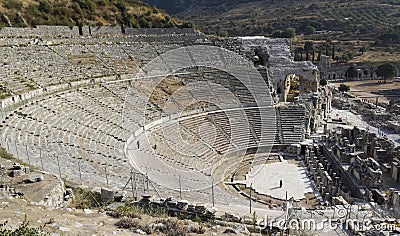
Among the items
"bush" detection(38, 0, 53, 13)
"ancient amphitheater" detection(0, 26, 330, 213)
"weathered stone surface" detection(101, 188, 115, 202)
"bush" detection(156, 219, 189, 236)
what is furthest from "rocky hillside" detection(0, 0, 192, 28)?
"bush" detection(156, 219, 189, 236)

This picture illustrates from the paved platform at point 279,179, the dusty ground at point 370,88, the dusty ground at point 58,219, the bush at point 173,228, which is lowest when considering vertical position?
the dusty ground at point 370,88

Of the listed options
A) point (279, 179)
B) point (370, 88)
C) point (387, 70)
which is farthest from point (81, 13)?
point (387, 70)

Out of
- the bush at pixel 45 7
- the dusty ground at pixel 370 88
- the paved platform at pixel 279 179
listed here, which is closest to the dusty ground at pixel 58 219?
the paved platform at pixel 279 179

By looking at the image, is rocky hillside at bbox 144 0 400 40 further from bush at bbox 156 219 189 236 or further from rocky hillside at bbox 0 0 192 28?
bush at bbox 156 219 189 236

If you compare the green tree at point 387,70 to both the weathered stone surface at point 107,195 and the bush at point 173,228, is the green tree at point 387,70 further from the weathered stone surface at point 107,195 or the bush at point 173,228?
the bush at point 173,228

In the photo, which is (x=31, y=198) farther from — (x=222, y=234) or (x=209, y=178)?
(x=209, y=178)

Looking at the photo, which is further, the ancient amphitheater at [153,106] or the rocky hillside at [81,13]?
the rocky hillside at [81,13]

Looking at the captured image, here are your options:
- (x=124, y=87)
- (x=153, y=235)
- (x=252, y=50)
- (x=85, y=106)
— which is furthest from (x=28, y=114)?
(x=252, y=50)
